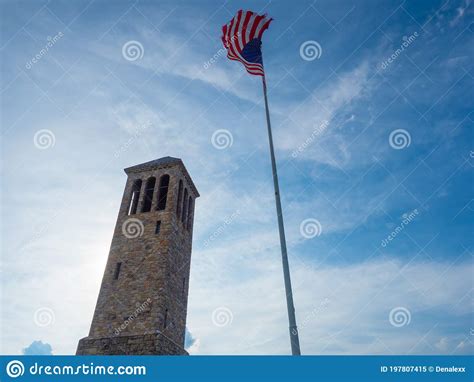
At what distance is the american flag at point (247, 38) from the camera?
15156 mm

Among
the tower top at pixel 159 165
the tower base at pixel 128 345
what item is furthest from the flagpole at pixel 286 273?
the tower top at pixel 159 165

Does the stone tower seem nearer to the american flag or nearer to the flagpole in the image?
the flagpole

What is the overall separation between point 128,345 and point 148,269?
4.53m

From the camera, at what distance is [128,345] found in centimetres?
1742

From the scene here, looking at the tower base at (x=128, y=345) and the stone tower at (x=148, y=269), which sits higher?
the stone tower at (x=148, y=269)

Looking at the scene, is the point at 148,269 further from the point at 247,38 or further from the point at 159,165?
the point at 247,38

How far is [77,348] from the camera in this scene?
59.7 feet

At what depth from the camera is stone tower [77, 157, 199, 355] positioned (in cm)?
1805

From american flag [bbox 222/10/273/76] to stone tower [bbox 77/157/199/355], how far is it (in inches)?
478

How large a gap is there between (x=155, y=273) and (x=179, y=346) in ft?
15.6

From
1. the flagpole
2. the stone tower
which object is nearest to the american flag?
the flagpole

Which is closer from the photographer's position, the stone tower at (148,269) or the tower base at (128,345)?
the tower base at (128,345)

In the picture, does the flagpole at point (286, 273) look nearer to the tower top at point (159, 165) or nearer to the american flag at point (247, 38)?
the american flag at point (247, 38)
